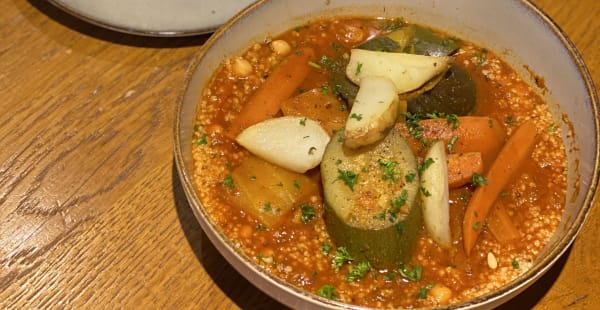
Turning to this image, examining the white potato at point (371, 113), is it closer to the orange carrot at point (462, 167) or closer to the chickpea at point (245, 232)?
the orange carrot at point (462, 167)

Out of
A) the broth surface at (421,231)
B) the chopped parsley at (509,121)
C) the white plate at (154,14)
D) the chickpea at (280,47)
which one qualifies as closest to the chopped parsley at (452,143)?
the broth surface at (421,231)

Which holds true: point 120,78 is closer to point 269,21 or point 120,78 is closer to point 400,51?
point 269,21

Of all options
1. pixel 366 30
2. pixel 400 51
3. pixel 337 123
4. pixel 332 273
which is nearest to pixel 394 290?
pixel 332 273

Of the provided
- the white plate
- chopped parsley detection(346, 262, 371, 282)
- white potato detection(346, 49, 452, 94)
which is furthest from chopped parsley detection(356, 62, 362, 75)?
the white plate

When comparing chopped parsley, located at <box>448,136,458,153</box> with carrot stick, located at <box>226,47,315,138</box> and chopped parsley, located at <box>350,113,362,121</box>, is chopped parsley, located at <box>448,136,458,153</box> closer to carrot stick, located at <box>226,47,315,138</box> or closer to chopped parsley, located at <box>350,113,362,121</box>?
chopped parsley, located at <box>350,113,362,121</box>

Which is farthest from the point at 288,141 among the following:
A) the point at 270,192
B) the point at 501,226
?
the point at 501,226

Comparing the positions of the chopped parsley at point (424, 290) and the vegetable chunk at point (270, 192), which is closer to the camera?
the chopped parsley at point (424, 290)
